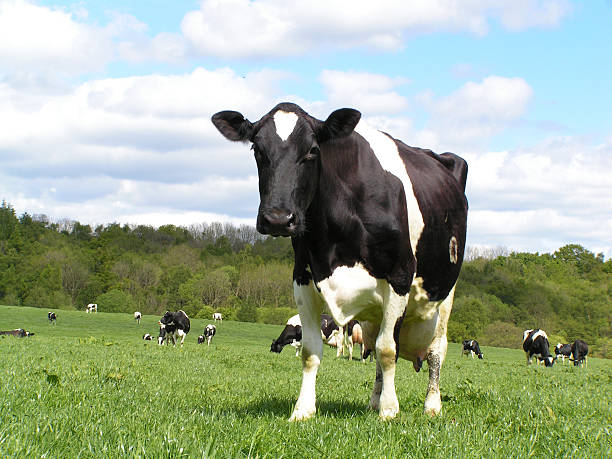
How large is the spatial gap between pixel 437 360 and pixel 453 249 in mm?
1411

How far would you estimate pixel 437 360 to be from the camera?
7.52m

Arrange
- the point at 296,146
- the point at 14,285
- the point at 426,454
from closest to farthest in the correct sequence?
the point at 426,454 < the point at 296,146 < the point at 14,285

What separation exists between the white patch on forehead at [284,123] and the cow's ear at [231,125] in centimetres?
49

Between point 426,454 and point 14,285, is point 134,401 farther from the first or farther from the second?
point 14,285

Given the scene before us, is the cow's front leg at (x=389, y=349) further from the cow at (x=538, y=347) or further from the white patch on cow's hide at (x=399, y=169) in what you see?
the cow at (x=538, y=347)

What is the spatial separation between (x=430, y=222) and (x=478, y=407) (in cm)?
222

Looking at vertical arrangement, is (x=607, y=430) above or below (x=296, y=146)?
below

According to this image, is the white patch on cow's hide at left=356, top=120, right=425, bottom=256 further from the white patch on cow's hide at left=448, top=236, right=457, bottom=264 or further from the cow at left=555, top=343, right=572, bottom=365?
the cow at left=555, top=343, right=572, bottom=365

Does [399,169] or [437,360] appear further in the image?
[437,360]

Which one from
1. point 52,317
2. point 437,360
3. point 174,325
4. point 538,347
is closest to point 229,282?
point 52,317

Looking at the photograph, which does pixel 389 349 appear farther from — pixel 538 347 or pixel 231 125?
pixel 538 347

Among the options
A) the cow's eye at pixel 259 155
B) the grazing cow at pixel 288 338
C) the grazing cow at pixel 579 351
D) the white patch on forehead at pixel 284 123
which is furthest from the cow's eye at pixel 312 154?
the grazing cow at pixel 579 351

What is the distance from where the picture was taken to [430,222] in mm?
6695

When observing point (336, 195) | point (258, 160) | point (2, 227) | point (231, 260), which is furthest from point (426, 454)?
point (2, 227)
